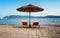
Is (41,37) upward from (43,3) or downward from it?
downward

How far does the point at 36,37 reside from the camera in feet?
16.7

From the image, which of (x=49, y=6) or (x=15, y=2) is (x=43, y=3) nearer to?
(x=49, y=6)

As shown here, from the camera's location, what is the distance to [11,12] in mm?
18734

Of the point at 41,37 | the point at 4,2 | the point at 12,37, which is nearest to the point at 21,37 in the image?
the point at 12,37

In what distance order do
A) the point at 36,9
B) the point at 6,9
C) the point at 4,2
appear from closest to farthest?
the point at 36,9, the point at 4,2, the point at 6,9

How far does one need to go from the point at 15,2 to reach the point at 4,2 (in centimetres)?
189

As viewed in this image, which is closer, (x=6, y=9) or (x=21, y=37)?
(x=21, y=37)

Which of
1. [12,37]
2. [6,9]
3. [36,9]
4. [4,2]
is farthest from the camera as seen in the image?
[6,9]

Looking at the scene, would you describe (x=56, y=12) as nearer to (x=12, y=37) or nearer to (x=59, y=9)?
(x=59, y=9)

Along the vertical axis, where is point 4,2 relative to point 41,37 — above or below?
Answer: above

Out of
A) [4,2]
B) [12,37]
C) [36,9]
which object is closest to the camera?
[12,37]

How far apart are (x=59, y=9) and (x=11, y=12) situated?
6.80 meters

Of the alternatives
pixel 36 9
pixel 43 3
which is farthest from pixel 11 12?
pixel 36 9

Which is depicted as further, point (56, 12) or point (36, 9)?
point (56, 12)
